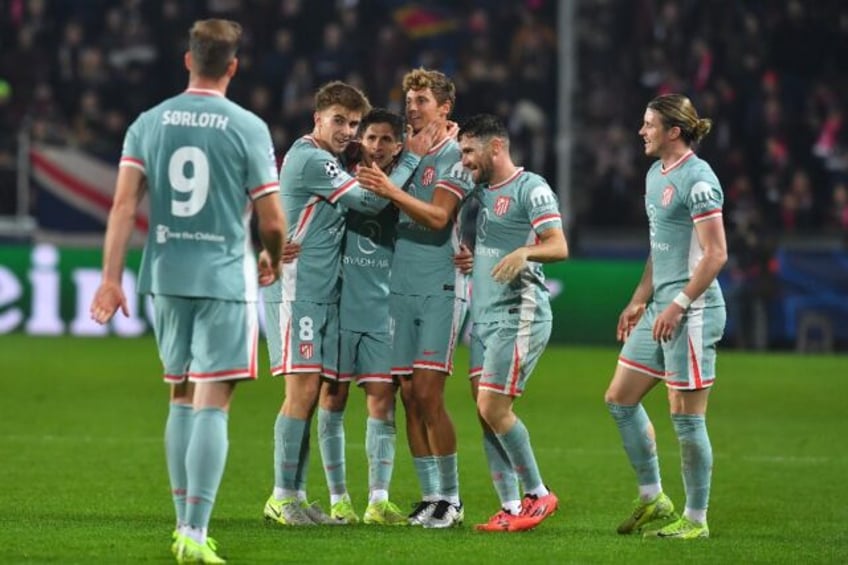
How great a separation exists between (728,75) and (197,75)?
62.6 feet

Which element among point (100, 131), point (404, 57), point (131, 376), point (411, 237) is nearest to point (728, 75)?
point (404, 57)

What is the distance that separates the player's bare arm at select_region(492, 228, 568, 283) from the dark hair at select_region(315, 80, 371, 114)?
115 cm

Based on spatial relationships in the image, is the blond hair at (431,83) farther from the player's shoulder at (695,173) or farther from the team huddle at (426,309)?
the player's shoulder at (695,173)

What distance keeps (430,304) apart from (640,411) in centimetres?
125

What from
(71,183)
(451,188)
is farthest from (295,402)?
(71,183)

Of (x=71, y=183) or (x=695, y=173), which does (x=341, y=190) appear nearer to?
(x=695, y=173)

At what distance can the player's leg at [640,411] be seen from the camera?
8609mm

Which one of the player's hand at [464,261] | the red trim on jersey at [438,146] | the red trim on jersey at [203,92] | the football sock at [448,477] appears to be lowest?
the football sock at [448,477]

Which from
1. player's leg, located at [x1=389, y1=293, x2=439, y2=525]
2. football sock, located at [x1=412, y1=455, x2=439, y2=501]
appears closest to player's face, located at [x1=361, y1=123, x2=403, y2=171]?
player's leg, located at [x1=389, y1=293, x2=439, y2=525]

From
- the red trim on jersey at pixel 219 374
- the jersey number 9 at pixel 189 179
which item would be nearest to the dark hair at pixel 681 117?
the jersey number 9 at pixel 189 179

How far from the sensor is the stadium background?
29.1 ft

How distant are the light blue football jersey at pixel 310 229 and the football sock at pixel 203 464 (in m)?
1.99

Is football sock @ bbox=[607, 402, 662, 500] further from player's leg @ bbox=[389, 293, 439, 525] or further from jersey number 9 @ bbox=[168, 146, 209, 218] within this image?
jersey number 9 @ bbox=[168, 146, 209, 218]

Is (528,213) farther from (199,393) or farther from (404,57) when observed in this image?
(404,57)
